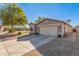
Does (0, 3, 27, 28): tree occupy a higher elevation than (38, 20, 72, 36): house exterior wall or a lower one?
higher

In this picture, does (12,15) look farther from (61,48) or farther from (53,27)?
(61,48)

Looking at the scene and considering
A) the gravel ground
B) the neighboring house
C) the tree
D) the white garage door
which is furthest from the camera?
the white garage door

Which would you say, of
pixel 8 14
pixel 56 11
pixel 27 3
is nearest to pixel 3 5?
pixel 8 14

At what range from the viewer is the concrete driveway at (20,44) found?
4.37 metres

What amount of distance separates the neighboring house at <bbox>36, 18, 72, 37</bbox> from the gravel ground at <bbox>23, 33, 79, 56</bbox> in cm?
20

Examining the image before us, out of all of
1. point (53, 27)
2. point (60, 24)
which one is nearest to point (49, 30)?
point (53, 27)

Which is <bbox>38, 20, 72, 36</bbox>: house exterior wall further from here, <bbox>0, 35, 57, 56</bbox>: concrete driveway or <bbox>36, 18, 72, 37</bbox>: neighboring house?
<bbox>0, 35, 57, 56</bbox>: concrete driveway

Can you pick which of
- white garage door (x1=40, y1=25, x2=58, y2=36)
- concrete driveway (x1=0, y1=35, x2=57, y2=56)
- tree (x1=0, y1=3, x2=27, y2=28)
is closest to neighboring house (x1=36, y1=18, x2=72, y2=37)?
white garage door (x1=40, y1=25, x2=58, y2=36)

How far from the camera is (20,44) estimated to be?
4602 mm

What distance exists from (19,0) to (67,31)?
61.4 inches

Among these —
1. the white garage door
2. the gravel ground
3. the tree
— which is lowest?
the gravel ground

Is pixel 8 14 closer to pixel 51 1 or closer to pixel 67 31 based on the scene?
pixel 51 1

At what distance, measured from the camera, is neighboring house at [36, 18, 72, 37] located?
4672 mm

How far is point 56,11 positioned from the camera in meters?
4.40
